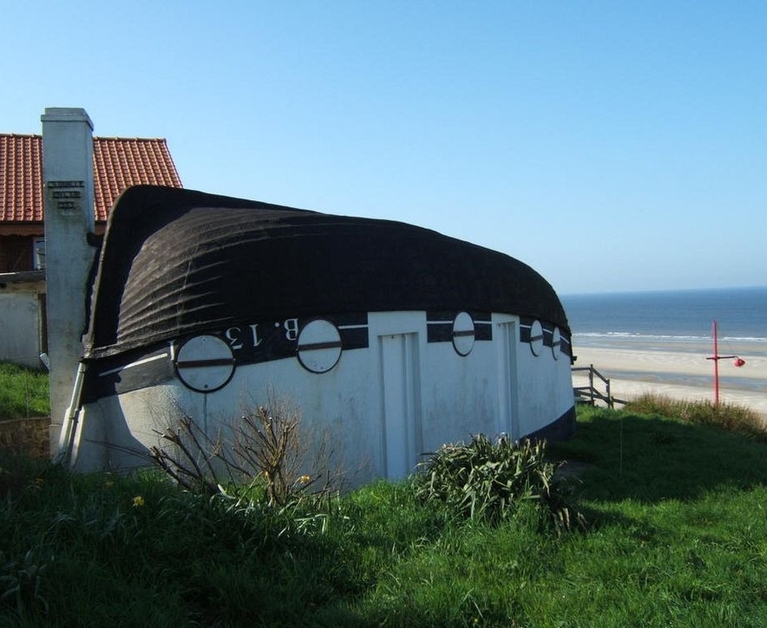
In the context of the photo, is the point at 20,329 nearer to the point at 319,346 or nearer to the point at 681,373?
the point at 319,346

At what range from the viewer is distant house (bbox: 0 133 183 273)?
22.1 m

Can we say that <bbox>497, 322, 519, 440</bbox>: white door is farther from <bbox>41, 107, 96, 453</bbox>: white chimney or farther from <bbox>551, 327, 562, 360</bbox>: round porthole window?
<bbox>41, 107, 96, 453</bbox>: white chimney

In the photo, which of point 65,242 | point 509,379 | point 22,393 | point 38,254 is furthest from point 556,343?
point 38,254

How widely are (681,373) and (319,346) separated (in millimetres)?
41425

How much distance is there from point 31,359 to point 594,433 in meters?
13.8

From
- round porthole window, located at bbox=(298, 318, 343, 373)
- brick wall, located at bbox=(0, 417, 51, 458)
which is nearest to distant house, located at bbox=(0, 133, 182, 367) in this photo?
brick wall, located at bbox=(0, 417, 51, 458)

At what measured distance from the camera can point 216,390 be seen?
29.9 feet

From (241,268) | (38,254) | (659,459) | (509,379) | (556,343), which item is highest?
(38,254)

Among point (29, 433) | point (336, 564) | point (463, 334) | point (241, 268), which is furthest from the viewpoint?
point (29, 433)

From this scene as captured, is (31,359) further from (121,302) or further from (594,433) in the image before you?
(594,433)

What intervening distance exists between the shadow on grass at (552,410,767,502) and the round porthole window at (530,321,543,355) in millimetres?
1832

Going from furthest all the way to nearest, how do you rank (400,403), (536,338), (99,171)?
(99,171), (536,338), (400,403)

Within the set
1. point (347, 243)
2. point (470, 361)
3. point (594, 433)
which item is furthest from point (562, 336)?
point (347, 243)

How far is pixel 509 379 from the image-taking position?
13453mm
